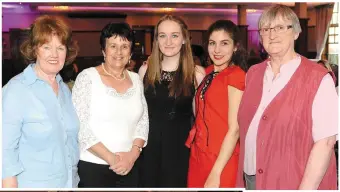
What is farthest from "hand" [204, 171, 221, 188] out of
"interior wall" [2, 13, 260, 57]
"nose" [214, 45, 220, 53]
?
"interior wall" [2, 13, 260, 57]

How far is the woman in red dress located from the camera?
86.3 inches

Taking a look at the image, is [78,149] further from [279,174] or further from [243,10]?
[243,10]

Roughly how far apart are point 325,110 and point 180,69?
38.0 inches

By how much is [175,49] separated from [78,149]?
2.61ft

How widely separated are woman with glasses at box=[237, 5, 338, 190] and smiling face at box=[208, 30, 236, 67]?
0.94ft

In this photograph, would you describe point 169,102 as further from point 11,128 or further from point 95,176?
point 11,128

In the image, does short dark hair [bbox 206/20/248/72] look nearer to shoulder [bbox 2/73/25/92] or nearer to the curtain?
shoulder [bbox 2/73/25/92]

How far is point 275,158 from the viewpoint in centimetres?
189

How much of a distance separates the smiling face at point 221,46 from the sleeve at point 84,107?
2.24 feet

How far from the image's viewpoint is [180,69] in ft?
Result: 8.20

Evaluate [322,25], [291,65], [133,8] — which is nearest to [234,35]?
[291,65]

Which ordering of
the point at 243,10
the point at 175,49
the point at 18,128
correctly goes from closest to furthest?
the point at 18,128 < the point at 175,49 < the point at 243,10

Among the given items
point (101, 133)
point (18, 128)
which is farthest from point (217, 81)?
point (18, 128)

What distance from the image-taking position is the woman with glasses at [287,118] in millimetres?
1791
